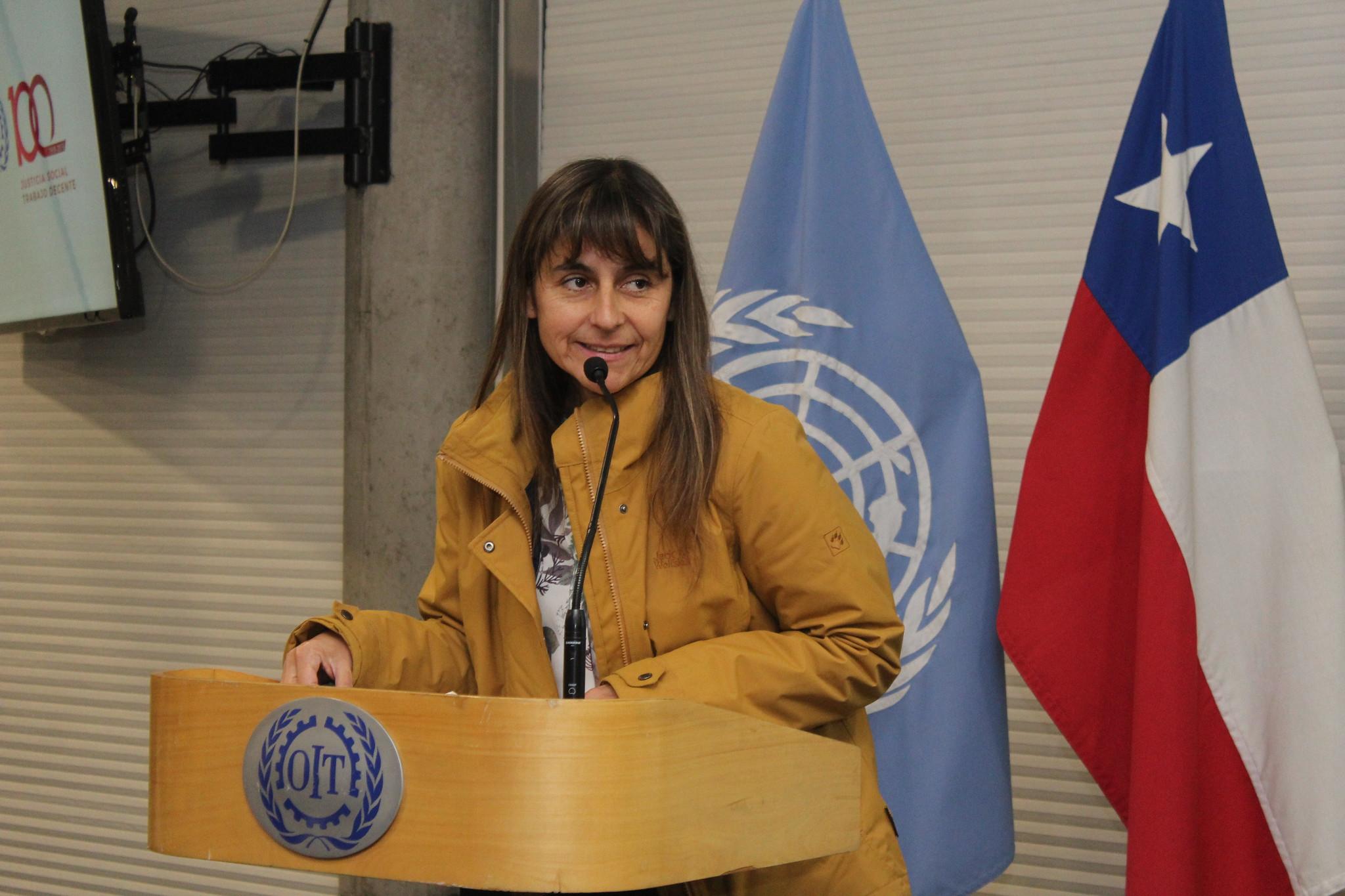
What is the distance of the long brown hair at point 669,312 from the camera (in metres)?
1.40

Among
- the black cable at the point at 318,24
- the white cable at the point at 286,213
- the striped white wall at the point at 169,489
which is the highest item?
the black cable at the point at 318,24

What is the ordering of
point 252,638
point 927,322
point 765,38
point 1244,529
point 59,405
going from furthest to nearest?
point 59,405, point 252,638, point 765,38, point 927,322, point 1244,529

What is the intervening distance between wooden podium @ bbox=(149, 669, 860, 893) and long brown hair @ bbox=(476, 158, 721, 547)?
0.41 m

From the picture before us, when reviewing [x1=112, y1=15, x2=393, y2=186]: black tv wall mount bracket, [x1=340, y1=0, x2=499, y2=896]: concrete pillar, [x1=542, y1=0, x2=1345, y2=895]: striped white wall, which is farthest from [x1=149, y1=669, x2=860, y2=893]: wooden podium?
[x1=112, y1=15, x2=393, y2=186]: black tv wall mount bracket

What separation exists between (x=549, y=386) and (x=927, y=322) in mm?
845

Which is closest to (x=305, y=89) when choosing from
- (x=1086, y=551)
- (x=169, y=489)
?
(x=169, y=489)

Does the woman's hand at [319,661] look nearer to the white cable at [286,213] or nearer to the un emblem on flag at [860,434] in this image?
the un emblem on flag at [860,434]

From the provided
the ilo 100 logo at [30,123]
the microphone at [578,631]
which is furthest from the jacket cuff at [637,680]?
the ilo 100 logo at [30,123]

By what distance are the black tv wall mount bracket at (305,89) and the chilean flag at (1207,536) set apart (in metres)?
1.94

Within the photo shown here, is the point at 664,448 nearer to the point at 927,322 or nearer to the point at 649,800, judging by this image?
the point at 649,800

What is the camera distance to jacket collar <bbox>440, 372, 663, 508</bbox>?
143 cm

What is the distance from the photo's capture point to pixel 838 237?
223cm

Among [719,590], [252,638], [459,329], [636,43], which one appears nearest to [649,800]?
[719,590]

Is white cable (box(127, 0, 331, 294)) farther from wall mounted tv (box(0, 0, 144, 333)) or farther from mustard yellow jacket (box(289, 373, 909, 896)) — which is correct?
mustard yellow jacket (box(289, 373, 909, 896))
